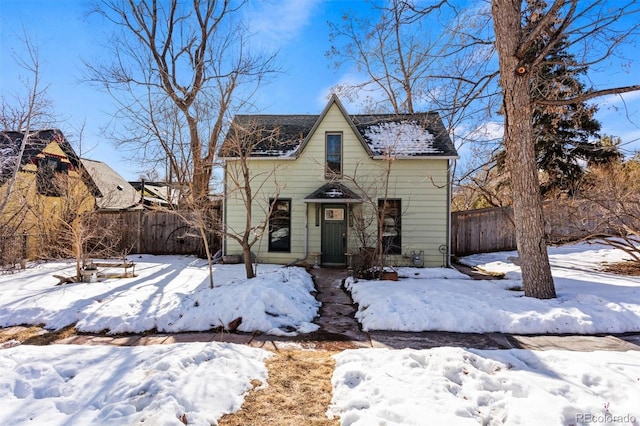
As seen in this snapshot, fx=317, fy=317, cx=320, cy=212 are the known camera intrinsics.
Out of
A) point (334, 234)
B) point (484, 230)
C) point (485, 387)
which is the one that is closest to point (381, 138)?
point (334, 234)


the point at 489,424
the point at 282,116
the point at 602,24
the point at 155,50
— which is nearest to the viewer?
the point at 489,424

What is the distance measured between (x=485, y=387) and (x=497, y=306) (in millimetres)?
3141

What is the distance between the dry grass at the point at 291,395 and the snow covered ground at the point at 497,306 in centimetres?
170

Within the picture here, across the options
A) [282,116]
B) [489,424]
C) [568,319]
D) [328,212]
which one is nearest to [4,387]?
[489,424]

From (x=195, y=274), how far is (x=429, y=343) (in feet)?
23.0

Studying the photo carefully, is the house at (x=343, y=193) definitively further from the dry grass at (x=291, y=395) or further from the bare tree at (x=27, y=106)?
the dry grass at (x=291, y=395)

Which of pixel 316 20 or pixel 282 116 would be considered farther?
pixel 282 116

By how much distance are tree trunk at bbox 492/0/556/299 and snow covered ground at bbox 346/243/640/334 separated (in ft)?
1.73

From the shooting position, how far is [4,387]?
289 centimetres

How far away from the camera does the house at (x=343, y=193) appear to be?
11.1m

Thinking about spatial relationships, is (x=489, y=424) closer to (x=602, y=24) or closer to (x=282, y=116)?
(x=602, y=24)
